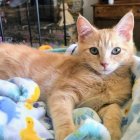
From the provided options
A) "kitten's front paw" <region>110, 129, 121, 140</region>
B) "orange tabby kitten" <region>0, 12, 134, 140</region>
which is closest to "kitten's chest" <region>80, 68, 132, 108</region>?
"orange tabby kitten" <region>0, 12, 134, 140</region>

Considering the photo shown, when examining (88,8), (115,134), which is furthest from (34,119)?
(88,8)

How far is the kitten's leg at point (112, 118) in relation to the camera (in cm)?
73

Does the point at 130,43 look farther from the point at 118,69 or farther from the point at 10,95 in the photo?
the point at 10,95

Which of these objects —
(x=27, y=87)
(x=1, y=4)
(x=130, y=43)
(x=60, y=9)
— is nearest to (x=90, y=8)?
(x=60, y=9)

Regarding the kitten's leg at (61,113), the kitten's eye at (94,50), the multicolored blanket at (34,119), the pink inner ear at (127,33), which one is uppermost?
the pink inner ear at (127,33)

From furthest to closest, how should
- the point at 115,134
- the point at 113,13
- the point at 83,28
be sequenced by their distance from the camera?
the point at 113,13, the point at 83,28, the point at 115,134

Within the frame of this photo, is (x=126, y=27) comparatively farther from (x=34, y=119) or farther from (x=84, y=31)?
(x=34, y=119)

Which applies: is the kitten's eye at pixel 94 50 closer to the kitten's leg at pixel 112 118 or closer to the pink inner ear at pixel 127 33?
the pink inner ear at pixel 127 33

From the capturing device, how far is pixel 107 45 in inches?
39.3

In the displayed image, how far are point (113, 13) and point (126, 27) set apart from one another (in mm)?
1993

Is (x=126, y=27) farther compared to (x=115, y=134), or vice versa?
(x=126, y=27)

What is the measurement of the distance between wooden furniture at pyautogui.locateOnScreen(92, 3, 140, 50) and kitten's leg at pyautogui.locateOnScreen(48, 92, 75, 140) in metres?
2.11

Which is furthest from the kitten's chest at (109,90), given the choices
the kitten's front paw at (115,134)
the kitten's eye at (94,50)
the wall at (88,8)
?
the wall at (88,8)

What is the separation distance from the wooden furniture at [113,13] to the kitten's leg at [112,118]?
6.85ft
